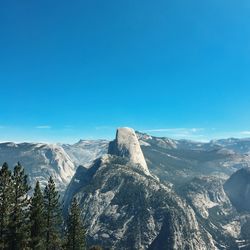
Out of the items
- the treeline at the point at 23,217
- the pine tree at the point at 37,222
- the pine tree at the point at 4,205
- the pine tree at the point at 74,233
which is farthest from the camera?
the pine tree at the point at 74,233

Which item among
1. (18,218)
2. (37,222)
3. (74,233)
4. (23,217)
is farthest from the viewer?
(74,233)

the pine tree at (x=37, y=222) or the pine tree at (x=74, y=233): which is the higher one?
the pine tree at (x=37, y=222)

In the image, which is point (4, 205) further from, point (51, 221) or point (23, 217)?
point (51, 221)

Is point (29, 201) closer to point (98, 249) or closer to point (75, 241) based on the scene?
point (75, 241)

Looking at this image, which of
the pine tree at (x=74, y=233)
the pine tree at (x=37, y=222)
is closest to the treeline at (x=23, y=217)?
the pine tree at (x=37, y=222)

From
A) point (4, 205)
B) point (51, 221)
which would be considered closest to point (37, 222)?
point (51, 221)

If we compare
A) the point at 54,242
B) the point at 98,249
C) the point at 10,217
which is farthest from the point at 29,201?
the point at 98,249

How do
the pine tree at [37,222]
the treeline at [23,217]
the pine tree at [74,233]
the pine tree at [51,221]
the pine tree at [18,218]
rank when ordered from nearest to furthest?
the pine tree at [18,218] → the treeline at [23,217] → the pine tree at [37,222] → the pine tree at [51,221] → the pine tree at [74,233]

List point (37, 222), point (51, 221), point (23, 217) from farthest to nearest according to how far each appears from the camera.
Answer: point (51, 221) < point (37, 222) < point (23, 217)

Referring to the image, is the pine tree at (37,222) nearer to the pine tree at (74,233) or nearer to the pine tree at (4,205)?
the pine tree at (4,205)
